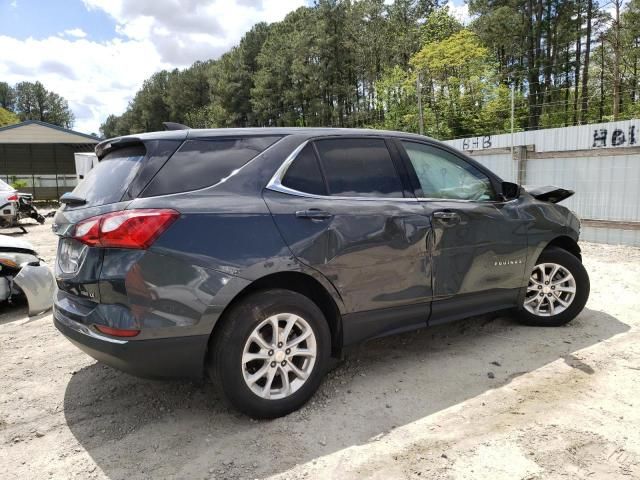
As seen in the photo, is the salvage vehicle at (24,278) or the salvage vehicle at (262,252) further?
the salvage vehicle at (24,278)

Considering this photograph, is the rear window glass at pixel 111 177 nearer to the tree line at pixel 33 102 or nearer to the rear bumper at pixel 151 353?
the rear bumper at pixel 151 353

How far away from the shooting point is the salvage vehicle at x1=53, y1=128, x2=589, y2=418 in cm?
252

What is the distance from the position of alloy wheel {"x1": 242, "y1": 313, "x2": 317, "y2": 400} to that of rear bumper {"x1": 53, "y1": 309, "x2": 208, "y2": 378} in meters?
0.27

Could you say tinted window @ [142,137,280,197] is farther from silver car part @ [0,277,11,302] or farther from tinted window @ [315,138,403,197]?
silver car part @ [0,277,11,302]

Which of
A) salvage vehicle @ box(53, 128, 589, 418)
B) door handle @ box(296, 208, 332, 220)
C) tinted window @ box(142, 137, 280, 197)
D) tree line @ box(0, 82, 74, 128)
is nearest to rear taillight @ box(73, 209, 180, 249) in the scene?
salvage vehicle @ box(53, 128, 589, 418)

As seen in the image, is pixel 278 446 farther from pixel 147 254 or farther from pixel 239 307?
pixel 147 254

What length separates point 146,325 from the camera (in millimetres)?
2479

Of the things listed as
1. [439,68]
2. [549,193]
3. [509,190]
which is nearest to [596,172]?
[549,193]

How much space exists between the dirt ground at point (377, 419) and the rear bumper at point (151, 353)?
43 centimetres

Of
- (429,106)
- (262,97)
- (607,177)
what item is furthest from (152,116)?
(607,177)

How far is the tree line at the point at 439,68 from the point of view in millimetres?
30859

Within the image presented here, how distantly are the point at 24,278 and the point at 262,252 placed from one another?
12.3 feet

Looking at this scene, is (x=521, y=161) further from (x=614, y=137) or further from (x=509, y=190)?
(x=509, y=190)

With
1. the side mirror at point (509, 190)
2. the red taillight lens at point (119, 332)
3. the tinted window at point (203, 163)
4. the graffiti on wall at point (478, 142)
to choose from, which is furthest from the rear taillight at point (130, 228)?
the graffiti on wall at point (478, 142)
